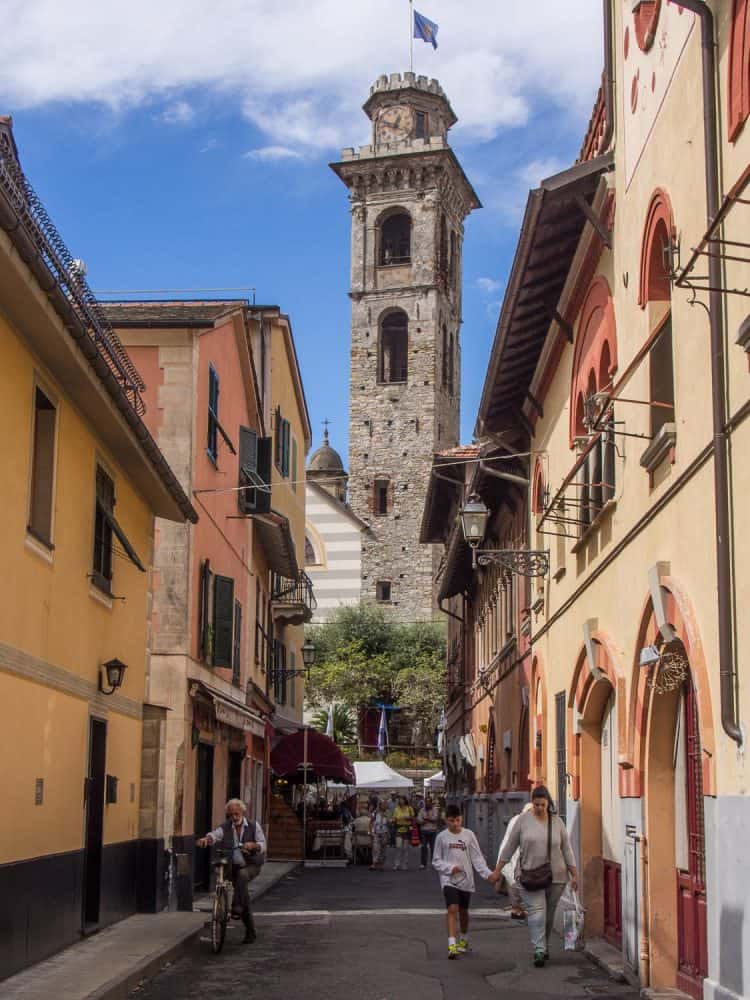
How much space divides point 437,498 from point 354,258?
4610 centimetres

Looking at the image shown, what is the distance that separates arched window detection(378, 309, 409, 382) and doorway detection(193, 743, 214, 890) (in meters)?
56.1

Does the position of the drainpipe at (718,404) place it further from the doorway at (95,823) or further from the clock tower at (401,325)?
the clock tower at (401,325)

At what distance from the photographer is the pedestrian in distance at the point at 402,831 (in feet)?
109

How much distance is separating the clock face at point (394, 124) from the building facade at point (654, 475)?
215 ft

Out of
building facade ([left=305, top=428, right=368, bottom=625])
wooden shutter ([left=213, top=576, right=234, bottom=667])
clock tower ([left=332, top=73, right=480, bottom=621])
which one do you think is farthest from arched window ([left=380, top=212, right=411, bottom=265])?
wooden shutter ([left=213, top=576, right=234, bottom=667])

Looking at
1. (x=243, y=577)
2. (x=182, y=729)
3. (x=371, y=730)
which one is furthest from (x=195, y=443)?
(x=371, y=730)

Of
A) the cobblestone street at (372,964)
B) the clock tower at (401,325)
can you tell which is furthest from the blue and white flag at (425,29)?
the cobblestone street at (372,964)

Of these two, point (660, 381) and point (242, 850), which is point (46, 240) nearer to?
point (660, 381)

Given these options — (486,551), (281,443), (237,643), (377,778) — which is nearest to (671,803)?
(486,551)

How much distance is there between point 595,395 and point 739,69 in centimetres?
426

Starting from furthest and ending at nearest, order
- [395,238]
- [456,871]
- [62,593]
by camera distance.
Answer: [395,238]
[456,871]
[62,593]

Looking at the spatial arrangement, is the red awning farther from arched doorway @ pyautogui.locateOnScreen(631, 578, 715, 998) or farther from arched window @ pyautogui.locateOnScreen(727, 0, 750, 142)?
arched window @ pyautogui.locateOnScreen(727, 0, 750, 142)

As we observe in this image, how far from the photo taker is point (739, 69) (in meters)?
8.30

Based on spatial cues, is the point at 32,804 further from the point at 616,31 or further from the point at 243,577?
the point at 243,577
